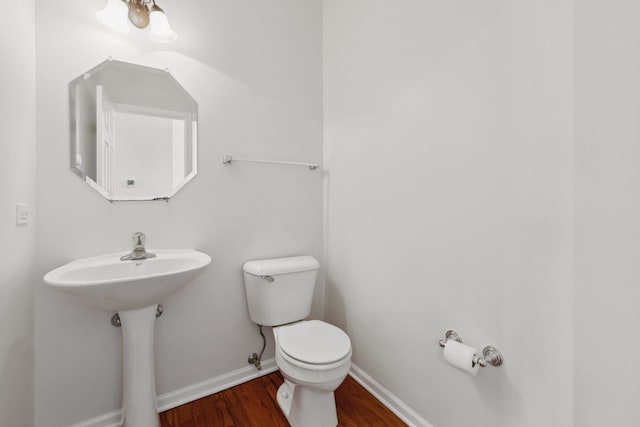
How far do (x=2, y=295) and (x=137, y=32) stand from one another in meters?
1.25

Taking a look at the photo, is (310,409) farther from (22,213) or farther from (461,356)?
(22,213)

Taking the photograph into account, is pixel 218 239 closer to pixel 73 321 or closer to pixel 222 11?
pixel 73 321

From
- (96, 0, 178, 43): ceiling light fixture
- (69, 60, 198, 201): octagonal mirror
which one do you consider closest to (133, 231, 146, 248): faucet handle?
(69, 60, 198, 201): octagonal mirror

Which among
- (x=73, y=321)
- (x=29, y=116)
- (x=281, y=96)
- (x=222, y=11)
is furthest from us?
(x=281, y=96)

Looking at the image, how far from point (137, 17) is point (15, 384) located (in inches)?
62.7

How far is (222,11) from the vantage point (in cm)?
156

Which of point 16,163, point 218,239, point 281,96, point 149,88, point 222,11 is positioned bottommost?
point 218,239

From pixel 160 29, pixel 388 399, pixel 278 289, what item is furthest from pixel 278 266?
pixel 160 29

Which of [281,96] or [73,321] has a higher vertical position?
[281,96]

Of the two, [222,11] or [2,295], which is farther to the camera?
[222,11]

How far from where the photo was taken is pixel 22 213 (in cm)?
105

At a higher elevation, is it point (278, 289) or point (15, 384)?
point (278, 289)

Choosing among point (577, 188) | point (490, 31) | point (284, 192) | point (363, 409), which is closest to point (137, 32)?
point (284, 192)

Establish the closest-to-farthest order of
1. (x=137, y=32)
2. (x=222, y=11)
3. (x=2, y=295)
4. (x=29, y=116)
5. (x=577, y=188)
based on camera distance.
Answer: (x=577, y=188) → (x=2, y=295) → (x=29, y=116) → (x=137, y=32) → (x=222, y=11)
